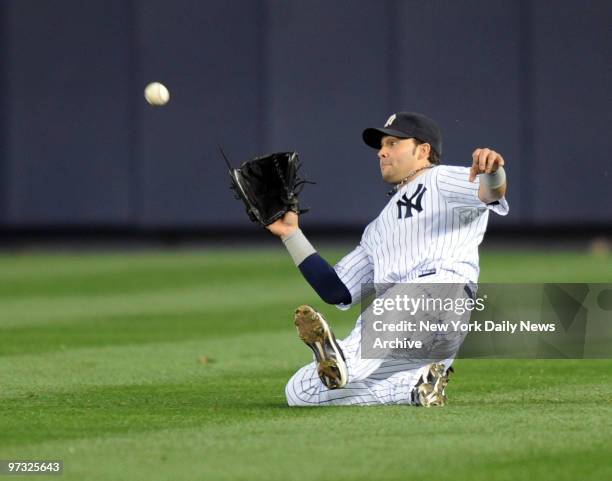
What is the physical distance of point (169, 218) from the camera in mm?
20156

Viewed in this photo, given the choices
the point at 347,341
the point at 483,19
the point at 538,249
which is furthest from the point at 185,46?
the point at 347,341

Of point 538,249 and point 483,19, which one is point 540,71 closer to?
point 483,19

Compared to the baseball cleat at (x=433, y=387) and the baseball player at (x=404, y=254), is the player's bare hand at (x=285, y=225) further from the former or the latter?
the baseball cleat at (x=433, y=387)

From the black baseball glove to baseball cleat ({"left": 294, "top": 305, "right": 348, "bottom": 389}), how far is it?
1.58 feet

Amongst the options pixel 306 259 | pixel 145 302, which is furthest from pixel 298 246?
pixel 145 302

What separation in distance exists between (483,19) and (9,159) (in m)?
7.19

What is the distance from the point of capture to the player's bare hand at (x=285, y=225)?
5984 millimetres

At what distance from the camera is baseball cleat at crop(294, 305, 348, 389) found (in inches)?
223

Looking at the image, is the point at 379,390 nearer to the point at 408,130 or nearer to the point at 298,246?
the point at 298,246

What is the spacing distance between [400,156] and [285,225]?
633mm

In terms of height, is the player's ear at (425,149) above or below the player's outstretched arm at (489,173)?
above

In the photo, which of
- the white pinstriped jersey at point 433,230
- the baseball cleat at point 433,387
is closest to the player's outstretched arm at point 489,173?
the white pinstriped jersey at point 433,230

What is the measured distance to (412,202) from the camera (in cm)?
607

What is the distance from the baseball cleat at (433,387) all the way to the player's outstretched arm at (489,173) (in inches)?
30.0
